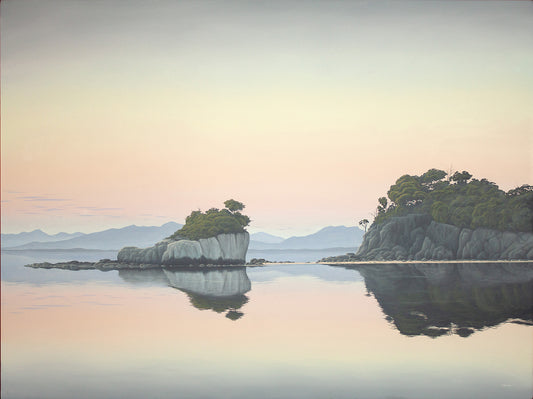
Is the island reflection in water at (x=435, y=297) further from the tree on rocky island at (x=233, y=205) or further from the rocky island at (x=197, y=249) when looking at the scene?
the tree on rocky island at (x=233, y=205)

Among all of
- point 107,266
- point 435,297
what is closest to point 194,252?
point 107,266

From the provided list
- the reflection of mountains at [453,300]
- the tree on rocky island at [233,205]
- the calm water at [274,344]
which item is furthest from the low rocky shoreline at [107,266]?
the reflection of mountains at [453,300]

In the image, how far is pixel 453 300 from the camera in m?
15.8

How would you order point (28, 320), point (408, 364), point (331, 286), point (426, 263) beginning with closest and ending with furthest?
point (408, 364) < point (28, 320) < point (331, 286) < point (426, 263)

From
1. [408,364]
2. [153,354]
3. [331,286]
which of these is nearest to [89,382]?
[153,354]

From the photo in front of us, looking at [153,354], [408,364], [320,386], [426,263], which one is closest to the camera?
[320,386]

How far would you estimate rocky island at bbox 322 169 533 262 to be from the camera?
35.4 meters

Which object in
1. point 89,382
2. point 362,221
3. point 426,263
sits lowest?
point 89,382

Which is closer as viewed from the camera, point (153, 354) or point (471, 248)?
point (153, 354)

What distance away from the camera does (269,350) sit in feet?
33.3

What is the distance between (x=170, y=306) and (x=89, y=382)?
805 centimetres

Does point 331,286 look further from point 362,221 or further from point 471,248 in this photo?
point 362,221

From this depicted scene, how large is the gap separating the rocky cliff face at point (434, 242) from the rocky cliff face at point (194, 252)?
395 inches

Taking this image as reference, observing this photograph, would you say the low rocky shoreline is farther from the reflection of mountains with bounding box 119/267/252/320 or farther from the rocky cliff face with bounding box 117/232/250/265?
the reflection of mountains with bounding box 119/267/252/320
